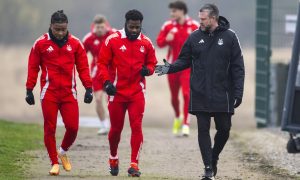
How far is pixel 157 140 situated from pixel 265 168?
3969 mm

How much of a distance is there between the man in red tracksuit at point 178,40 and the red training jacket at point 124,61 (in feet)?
19.0

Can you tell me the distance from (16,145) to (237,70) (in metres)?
5.13

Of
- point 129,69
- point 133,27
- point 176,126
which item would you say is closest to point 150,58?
point 129,69

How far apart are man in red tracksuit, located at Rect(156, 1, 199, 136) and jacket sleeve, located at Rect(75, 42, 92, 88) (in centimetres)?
561

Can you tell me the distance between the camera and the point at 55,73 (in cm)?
1514

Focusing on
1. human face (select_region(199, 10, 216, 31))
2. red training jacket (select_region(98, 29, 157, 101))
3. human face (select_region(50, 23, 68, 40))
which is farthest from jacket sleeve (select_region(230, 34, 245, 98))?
human face (select_region(50, 23, 68, 40))

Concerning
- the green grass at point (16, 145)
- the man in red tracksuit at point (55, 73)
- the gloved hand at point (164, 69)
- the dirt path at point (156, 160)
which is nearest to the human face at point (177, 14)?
the dirt path at point (156, 160)

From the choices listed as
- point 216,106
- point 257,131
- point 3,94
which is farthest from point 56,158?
point 3,94

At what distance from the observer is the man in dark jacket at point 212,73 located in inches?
573

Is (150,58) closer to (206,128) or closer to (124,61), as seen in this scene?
(124,61)

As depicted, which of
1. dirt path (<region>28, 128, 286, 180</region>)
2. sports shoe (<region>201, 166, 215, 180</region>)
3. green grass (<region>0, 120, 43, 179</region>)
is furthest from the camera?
dirt path (<region>28, 128, 286, 180</region>)

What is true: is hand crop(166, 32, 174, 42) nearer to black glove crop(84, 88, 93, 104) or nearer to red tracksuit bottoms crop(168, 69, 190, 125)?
red tracksuit bottoms crop(168, 69, 190, 125)

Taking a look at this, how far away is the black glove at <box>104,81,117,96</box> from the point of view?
14.9 m

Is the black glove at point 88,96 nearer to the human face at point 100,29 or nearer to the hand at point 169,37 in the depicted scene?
the human face at point 100,29
